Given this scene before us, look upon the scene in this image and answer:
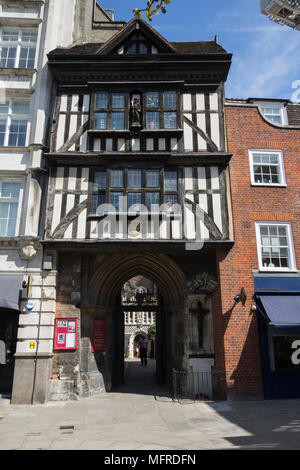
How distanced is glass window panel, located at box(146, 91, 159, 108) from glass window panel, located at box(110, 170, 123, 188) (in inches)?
115

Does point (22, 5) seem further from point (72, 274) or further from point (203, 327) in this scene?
point (203, 327)

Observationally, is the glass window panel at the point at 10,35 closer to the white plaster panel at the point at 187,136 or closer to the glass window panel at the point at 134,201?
the white plaster panel at the point at 187,136

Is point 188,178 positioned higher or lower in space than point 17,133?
lower

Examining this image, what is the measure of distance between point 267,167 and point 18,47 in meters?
11.1

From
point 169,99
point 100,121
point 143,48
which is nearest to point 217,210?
point 169,99

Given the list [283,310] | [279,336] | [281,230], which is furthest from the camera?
[281,230]

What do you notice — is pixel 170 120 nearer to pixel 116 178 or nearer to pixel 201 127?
pixel 201 127

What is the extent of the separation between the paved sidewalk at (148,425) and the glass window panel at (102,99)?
10425 mm

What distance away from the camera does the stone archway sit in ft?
40.8

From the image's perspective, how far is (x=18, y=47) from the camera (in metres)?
13.6

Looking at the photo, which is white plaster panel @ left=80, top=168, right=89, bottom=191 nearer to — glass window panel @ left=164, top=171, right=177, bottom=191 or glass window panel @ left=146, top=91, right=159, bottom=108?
glass window panel @ left=164, top=171, right=177, bottom=191

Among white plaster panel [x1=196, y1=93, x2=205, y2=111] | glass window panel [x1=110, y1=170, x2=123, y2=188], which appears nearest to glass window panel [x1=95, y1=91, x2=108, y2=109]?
glass window panel [x1=110, y1=170, x2=123, y2=188]

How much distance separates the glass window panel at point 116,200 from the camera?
38.1 feet
